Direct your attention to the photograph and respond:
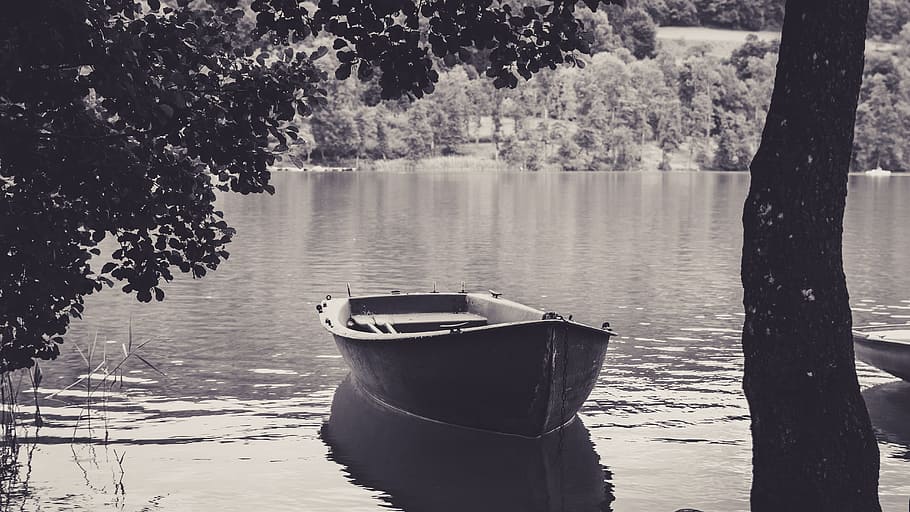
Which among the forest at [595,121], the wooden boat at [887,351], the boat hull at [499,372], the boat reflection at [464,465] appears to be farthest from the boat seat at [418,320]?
the forest at [595,121]

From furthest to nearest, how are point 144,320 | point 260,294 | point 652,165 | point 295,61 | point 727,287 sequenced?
1. point 652,165
2. point 727,287
3. point 260,294
4. point 144,320
5. point 295,61

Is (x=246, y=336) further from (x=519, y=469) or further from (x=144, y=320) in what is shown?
(x=519, y=469)

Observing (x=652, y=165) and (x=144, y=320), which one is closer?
(x=144, y=320)

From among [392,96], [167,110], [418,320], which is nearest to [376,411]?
[418,320]

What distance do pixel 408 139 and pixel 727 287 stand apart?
443 ft

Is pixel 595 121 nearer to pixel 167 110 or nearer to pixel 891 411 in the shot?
pixel 891 411

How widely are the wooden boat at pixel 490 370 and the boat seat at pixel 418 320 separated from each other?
2170 millimetres

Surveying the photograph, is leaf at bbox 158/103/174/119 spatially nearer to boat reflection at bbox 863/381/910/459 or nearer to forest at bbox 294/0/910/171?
boat reflection at bbox 863/381/910/459

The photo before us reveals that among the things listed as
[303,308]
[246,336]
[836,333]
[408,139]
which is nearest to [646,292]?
[303,308]

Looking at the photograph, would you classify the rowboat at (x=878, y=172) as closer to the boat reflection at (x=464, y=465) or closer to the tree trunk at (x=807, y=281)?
the boat reflection at (x=464, y=465)

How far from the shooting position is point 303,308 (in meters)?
29.1

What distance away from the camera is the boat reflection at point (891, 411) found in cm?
1558

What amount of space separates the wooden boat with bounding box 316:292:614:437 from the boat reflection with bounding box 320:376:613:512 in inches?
9.4

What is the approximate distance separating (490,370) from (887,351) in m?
6.80
